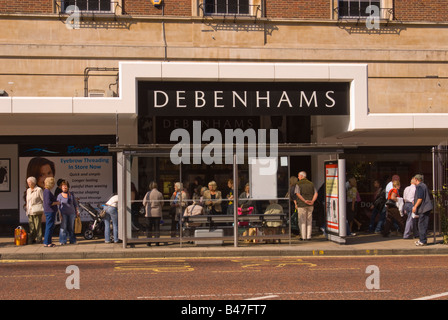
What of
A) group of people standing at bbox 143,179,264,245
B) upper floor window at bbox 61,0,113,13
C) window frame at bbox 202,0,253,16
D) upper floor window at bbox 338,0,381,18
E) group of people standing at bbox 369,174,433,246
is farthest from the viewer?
upper floor window at bbox 338,0,381,18

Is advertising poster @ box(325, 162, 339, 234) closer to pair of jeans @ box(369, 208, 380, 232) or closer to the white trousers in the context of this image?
the white trousers

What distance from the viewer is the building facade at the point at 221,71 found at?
1650 centimetres

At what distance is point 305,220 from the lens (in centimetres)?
1597

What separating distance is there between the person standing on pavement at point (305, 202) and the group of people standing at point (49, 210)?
5945 mm

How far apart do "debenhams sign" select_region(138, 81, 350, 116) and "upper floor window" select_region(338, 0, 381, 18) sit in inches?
157

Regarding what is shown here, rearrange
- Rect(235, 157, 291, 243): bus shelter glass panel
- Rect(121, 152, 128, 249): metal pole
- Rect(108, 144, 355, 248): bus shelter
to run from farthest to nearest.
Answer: Rect(235, 157, 291, 243): bus shelter glass panel → Rect(108, 144, 355, 248): bus shelter → Rect(121, 152, 128, 249): metal pole

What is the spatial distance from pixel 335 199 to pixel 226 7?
25.0ft

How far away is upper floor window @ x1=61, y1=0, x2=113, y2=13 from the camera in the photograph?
1859 cm

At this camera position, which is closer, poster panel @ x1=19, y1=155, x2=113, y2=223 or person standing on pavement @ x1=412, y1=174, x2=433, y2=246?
person standing on pavement @ x1=412, y1=174, x2=433, y2=246

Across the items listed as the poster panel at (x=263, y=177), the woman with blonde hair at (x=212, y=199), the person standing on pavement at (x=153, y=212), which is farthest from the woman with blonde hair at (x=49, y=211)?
the poster panel at (x=263, y=177)

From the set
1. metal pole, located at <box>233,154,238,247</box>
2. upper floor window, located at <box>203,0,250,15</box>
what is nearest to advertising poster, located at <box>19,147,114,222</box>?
metal pole, located at <box>233,154,238,247</box>

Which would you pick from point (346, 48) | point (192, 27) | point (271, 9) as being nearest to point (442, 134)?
point (346, 48)
